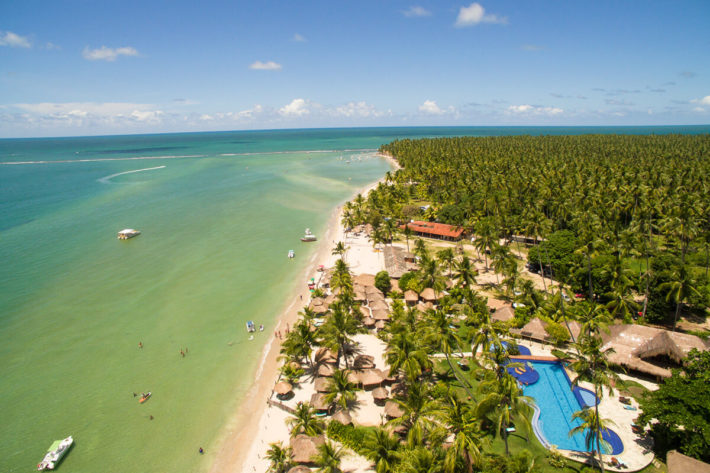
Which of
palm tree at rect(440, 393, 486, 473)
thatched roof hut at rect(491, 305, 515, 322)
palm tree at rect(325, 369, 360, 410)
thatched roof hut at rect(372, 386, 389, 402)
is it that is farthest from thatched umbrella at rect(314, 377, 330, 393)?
thatched roof hut at rect(491, 305, 515, 322)

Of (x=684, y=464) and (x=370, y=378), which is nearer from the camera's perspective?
(x=684, y=464)

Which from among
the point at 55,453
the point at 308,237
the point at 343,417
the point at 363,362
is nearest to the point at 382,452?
the point at 343,417

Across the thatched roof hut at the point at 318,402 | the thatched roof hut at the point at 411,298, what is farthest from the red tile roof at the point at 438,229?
the thatched roof hut at the point at 318,402

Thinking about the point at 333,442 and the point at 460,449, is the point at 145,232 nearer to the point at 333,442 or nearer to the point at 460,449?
the point at 333,442

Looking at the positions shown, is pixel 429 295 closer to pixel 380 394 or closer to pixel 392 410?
pixel 380 394

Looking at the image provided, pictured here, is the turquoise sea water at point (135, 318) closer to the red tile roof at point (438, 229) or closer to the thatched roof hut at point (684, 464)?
the red tile roof at point (438, 229)

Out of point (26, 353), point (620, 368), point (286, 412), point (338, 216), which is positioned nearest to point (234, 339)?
point (286, 412)
